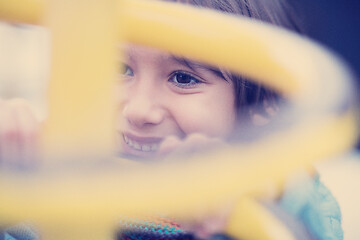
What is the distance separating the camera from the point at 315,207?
68 centimetres

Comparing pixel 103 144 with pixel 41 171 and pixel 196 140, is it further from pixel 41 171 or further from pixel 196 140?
pixel 196 140

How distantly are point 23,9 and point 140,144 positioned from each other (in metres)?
0.33

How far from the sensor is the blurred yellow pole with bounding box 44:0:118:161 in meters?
0.21

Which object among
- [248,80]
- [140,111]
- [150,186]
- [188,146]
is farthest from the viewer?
[248,80]

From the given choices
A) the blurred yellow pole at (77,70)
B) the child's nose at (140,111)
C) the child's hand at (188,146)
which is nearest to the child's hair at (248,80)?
the child's nose at (140,111)

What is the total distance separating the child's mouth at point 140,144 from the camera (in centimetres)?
58

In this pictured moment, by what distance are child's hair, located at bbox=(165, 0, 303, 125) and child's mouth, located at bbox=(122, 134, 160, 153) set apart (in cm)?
16

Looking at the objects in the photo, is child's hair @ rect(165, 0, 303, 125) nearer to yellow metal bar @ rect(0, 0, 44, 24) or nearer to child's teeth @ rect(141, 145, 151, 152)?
child's teeth @ rect(141, 145, 151, 152)

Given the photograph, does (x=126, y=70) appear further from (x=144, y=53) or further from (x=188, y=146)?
(x=188, y=146)

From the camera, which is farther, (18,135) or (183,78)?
(183,78)

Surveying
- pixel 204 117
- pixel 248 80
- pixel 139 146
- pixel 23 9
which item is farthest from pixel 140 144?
pixel 23 9

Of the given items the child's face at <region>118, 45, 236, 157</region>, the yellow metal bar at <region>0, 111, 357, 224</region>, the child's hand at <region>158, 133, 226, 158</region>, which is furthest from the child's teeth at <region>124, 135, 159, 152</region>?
the yellow metal bar at <region>0, 111, 357, 224</region>

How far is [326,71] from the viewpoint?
0.34 m

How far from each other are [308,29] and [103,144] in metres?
0.76
